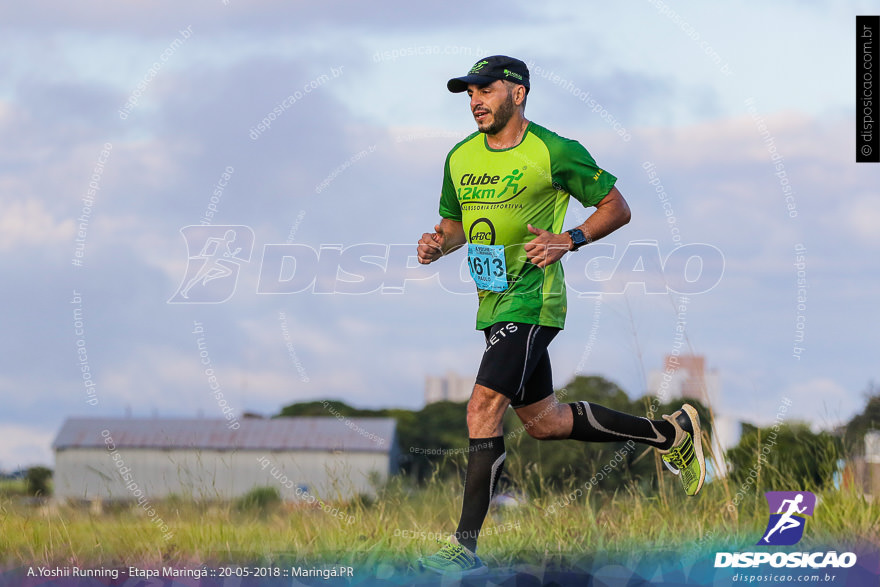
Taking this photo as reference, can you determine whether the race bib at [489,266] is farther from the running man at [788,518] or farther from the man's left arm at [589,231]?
the running man at [788,518]

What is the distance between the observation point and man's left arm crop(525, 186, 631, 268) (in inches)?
210

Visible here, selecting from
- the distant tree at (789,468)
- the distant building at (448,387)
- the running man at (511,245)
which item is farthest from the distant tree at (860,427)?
the distant building at (448,387)

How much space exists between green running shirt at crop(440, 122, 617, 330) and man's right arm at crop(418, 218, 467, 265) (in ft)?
0.91

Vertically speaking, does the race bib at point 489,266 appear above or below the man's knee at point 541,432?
above

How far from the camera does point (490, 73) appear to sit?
A: 5598 mm

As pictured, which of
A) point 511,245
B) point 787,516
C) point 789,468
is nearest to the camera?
point 511,245

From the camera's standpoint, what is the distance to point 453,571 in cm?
518

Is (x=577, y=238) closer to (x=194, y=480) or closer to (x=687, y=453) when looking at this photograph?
(x=687, y=453)

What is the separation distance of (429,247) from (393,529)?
1.88 metres

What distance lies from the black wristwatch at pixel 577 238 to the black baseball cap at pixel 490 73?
95 centimetres

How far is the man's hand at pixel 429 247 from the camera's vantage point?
234 inches

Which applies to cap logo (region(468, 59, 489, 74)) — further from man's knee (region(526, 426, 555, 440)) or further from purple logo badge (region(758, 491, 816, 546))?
purple logo badge (region(758, 491, 816, 546))

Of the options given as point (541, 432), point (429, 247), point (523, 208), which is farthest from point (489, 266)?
point (541, 432)

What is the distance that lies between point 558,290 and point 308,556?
7.27 ft
